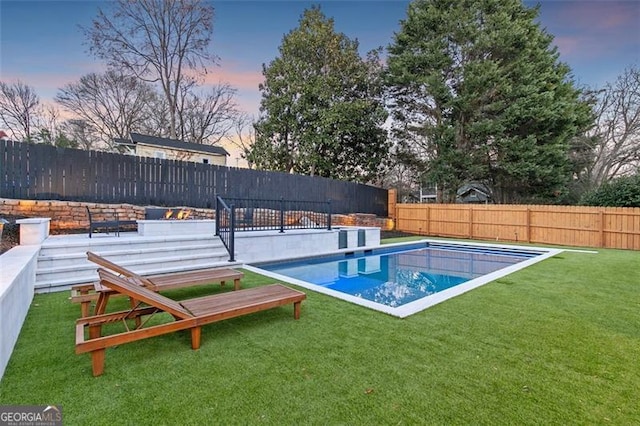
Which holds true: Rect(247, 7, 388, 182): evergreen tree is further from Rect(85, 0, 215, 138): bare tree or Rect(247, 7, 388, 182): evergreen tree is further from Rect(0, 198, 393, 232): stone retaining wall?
Rect(0, 198, 393, 232): stone retaining wall

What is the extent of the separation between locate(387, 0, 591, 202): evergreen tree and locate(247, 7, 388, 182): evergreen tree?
2.29 metres

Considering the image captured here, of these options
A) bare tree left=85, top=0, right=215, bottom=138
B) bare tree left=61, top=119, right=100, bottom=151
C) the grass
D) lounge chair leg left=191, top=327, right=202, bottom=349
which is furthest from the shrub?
bare tree left=61, top=119, right=100, bottom=151

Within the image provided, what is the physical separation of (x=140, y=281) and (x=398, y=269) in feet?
20.4

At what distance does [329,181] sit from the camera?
1447 cm

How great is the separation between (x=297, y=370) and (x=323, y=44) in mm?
19527

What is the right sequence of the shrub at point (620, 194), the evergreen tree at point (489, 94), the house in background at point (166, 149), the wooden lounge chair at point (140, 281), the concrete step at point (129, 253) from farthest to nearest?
1. the house in background at point (166, 149)
2. the evergreen tree at point (489, 94)
3. the shrub at point (620, 194)
4. the concrete step at point (129, 253)
5. the wooden lounge chair at point (140, 281)

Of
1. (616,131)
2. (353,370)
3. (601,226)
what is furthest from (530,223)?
(353,370)

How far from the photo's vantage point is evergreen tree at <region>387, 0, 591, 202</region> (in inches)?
622

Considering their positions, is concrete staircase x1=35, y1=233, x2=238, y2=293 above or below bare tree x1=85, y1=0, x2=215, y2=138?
below

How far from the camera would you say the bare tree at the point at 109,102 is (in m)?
19.4

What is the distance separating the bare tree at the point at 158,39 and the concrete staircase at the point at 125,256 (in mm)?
15141

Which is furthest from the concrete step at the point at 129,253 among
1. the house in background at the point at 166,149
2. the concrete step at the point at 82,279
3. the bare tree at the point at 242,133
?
the bare tree at the point at 242,133

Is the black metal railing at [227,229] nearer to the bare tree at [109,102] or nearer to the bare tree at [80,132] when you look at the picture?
the bare tree at [109,102]

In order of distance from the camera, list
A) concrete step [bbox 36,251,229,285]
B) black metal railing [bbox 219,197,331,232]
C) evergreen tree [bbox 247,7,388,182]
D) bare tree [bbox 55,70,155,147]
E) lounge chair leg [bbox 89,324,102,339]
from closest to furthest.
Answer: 1. lounge chair leg [bbox 89,324,102,339]
2. concrete step [bbox 36,251,229,285]
3. black metal railing [bbox 219,197,331,232]
4. evergreen tree [bbox 247,7,388,182]
5. bare tree [bbox 55,70,155,147]
